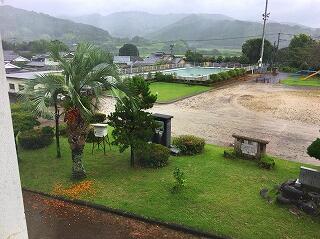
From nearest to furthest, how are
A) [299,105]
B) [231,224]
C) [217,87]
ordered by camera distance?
[231,224] → [299,105] → [217,87]

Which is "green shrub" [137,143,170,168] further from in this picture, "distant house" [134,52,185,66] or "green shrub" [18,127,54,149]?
"distant house" [134,52,185,66]

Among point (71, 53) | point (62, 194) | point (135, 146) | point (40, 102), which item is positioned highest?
point (71, 53)

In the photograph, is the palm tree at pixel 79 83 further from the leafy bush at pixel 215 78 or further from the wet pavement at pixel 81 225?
the leafy bush at pixel 215 78

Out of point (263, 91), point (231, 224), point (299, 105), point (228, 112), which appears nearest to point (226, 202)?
point (231, 224)

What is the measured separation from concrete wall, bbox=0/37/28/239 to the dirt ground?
8.64 m

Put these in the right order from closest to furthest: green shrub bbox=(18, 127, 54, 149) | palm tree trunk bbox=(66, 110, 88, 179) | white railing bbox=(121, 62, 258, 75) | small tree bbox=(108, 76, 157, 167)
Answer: palm tree trunk bbox=(66, 110, 88, 179) < small tree bbox=(108, 76, 157, 167) < green shrub bbox=(18, 127, 54, 149) < white railing bbox=(121, 62, 258, 75)

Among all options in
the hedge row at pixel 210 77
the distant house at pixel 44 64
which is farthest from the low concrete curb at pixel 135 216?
the hedge row at pixel 210 77

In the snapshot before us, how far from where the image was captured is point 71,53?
9.73m

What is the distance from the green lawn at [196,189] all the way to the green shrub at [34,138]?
0.39 meters

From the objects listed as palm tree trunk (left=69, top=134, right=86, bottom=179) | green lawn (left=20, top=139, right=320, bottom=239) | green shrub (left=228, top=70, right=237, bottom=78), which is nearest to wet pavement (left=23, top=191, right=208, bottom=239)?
green lawn (left=20, top=139, right=320, bottom=239)

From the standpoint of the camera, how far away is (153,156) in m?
11.1

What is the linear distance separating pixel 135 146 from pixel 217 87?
21760 mm

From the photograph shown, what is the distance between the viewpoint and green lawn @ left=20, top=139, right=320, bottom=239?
307 inches

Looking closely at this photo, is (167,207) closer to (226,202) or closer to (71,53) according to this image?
(226,202)
